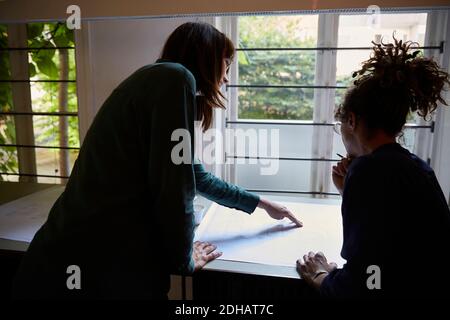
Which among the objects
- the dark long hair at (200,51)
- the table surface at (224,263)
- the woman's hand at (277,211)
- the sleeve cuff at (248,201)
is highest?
the dark long hair at (200,51)

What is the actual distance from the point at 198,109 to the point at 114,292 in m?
0.49

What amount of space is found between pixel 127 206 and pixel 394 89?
652mm

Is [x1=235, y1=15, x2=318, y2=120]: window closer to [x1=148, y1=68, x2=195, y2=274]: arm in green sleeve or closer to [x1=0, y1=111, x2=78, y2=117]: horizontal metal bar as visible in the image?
[x1=0, y1=111, x2=78, y2=117]: horizontal metal bar

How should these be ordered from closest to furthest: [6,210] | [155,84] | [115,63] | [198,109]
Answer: [155,84] < [198,109] < [6,210] < [115,63]

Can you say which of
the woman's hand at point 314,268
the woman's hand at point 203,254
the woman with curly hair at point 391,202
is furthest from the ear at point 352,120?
the woman's hand at point 203,254

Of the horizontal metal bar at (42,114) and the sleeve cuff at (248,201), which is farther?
the horizontal metal bar at (42,114)

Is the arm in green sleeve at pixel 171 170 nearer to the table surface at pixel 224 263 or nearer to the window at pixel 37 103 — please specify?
the table surface at pixel 224 263

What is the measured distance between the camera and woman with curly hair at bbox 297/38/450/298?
79 centimetres

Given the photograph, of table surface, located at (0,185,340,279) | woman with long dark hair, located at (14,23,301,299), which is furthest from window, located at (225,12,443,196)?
woman with long dark hair, located at (14,23,301,299)

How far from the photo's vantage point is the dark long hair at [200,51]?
0.89 meters

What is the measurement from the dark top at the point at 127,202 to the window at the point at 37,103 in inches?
42.1

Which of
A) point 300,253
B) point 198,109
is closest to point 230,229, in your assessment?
point 300,253
